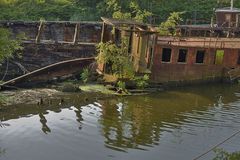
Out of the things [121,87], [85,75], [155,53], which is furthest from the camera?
[155,53]

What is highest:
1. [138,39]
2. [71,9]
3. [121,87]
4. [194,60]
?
[71,9]

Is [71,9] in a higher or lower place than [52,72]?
higher

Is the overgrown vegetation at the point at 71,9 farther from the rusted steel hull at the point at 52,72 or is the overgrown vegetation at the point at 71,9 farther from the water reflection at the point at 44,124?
the water reflection at the point at 44,124

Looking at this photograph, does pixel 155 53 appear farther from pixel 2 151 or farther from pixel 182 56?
pixel 2 151

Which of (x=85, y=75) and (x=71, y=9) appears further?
(x=71, y=9)

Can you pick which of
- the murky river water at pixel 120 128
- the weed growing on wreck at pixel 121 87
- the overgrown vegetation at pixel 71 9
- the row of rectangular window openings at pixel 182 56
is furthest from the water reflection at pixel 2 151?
the overgrown vegetation at pixel 71 9

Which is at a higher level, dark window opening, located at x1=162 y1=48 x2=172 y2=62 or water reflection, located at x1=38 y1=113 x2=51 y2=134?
dark window opening, located at x1=162 y1=48 x2=172 y2=62

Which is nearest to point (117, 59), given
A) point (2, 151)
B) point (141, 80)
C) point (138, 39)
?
point (141, 80)

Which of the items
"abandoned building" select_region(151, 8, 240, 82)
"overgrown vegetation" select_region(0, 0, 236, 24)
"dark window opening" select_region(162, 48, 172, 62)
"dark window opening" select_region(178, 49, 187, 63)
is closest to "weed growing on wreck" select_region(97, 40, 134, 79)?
"abandoned building" select_region(151, 8, 240, 82)

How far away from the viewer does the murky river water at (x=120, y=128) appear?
1393cm

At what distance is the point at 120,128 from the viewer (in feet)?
54.6

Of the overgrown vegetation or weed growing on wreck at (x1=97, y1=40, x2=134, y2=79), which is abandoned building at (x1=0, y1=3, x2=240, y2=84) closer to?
weed growing on wreck at (x1=97, y1=40, x2=134, y2=79)

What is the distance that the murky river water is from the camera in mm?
13930

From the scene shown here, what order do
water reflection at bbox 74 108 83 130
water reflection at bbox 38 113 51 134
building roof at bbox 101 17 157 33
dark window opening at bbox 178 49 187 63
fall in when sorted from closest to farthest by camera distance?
water reflection at bbox 38 113 51 134, water reflection at bbox 74 108 83 130, building roof at bbox 101 17 157 33, dark window opening at bbox 178 49 187 63
